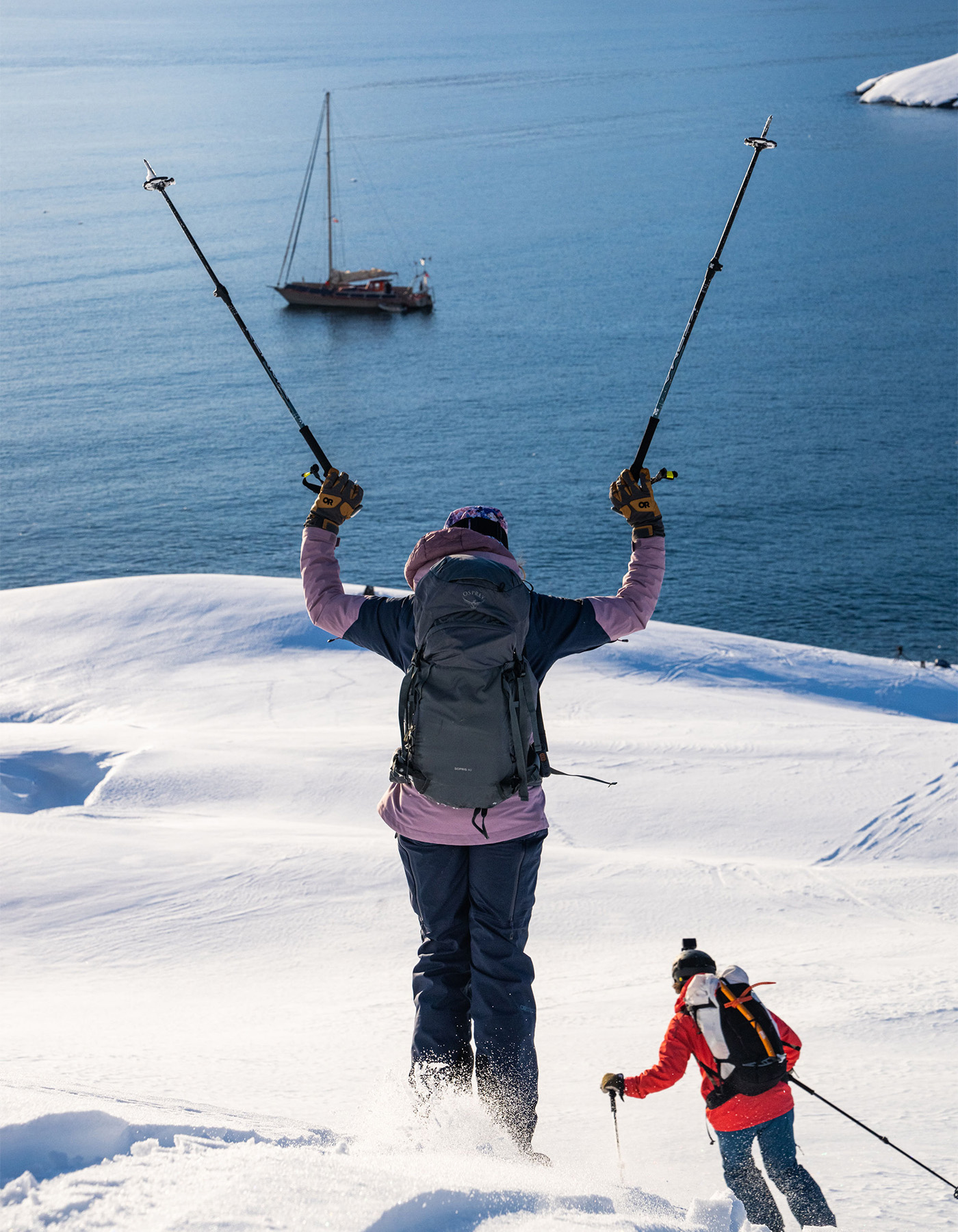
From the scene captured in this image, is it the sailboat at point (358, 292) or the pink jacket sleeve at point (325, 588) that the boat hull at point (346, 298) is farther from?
the pink jacket sleeve at point (325, 588)

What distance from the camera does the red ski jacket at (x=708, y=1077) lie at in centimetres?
402

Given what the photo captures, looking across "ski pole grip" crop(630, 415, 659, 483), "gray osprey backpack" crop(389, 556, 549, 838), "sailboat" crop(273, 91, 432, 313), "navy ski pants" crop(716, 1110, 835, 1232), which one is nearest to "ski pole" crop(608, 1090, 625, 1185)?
"navy ski pants" crop(716, 1110, 835, 1232)

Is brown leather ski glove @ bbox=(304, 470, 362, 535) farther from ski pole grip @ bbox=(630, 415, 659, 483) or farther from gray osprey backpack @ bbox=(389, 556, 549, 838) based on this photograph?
ski pole grip @ bbox=(630, 415, 659, 483)

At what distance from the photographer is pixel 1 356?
2830 inches

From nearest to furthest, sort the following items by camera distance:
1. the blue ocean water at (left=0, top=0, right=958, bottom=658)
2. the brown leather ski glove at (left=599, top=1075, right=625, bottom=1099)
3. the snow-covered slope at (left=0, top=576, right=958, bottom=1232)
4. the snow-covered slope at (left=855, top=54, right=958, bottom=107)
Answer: the snow-covered slope at (left=0, top=576, right=958, bottom=1232) → the brown leather ski glove at (left=599, top=1075, right=625, bottom=1099) → the blue ocean water at (left=0, top=0, right=958, bottom=658) → the snow-covered slope at (left=855, top=54, right=958, bottom=107)

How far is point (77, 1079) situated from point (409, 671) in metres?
2.62

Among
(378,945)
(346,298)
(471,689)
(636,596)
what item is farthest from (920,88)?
(471,689)

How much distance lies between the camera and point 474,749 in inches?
139

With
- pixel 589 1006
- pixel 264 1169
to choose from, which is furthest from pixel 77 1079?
pixel 589 1006

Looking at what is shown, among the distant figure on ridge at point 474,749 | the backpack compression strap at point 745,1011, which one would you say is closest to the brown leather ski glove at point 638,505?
the distant figure on ridge at point 474,749

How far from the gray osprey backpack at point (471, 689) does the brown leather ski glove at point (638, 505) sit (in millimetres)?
735

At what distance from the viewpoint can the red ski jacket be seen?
4020 mm

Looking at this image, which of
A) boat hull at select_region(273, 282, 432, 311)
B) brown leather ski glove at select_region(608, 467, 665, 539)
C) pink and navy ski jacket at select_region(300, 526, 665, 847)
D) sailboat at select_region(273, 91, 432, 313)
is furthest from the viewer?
boat hull at select_region(273, 282, 432, 311)

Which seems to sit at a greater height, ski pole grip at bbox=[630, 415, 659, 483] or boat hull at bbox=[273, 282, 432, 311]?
boat hull at bbox=[273, 282, 432, 311]
